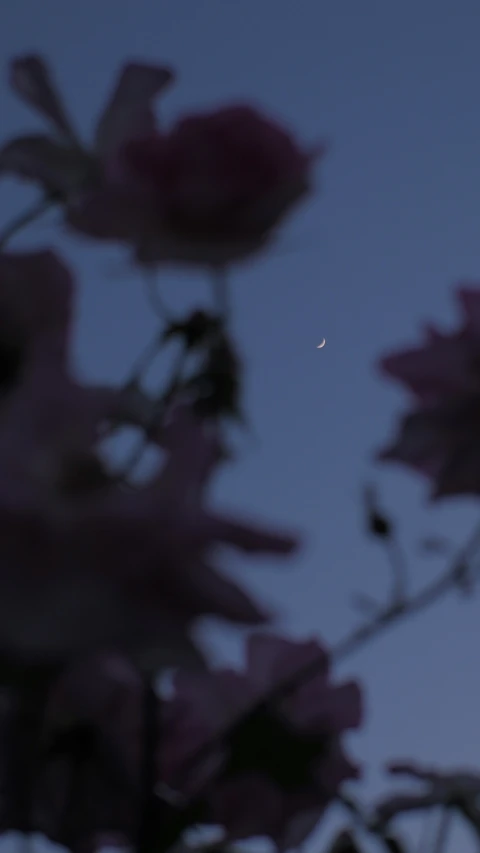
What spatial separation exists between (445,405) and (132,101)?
369 mm

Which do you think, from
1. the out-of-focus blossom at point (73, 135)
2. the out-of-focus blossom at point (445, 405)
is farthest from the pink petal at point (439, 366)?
the out-of-focus blossom at point (73, 135)

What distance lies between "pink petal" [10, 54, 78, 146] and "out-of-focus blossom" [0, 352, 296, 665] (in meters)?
0.52

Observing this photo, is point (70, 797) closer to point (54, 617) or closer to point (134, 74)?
point (54, 617)

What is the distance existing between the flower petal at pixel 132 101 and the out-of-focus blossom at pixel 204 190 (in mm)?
144

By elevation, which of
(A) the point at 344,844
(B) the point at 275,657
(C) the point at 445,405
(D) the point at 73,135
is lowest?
(A) the point at 344,844

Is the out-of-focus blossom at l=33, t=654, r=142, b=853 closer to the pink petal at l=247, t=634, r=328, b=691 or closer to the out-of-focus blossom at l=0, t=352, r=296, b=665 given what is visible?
the pink petal at l=247, t=634, r=328, b=691

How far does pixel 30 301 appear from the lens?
605mm

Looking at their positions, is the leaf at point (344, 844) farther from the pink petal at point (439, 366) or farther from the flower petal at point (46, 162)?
the flower petal at point (46, 162)

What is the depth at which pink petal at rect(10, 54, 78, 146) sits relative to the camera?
877 mm

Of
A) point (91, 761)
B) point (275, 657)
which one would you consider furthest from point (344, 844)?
point (91, 761)

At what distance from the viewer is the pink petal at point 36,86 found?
88 centimetres

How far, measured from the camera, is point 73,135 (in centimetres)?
85

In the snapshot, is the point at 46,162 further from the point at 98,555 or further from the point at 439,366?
the point at 98,555

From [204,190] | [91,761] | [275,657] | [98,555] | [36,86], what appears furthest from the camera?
[275,657]
